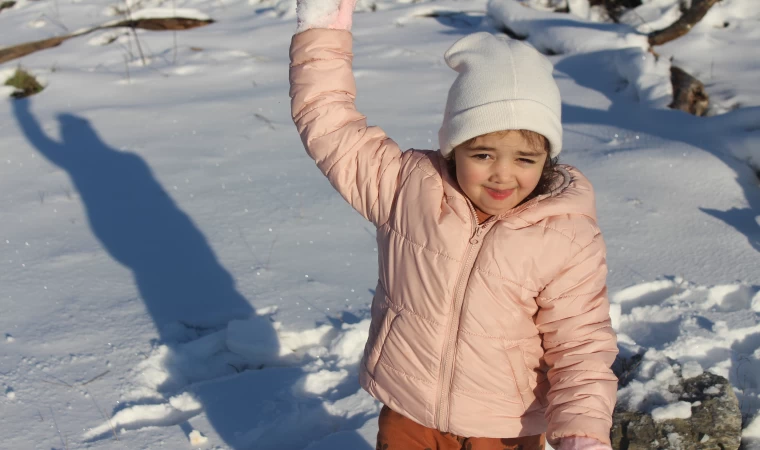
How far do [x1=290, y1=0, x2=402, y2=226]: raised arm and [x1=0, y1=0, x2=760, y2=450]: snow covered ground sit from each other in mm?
1013

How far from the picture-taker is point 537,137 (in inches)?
68.5

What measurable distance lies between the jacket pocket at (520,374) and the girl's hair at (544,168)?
1.13 ft

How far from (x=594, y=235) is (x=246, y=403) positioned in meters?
1.47

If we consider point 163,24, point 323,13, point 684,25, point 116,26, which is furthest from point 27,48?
point 323,13

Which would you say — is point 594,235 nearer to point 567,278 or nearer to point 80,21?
point 567,278

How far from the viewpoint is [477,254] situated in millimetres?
1731

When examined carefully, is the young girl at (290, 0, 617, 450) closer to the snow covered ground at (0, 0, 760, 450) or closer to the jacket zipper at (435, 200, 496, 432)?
the jacket zipper at (435, 200, 496, 432)

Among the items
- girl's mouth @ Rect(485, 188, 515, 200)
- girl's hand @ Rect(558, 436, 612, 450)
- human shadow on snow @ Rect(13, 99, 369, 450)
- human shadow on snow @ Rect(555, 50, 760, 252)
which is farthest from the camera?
human shadow on snow @ Rect(555, 50, 760, 252)

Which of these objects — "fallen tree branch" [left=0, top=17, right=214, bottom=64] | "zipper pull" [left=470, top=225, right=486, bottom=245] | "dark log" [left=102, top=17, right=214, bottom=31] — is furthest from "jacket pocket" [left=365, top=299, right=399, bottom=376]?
"dark log" [left=102, top=17, right=214, bottom=31]

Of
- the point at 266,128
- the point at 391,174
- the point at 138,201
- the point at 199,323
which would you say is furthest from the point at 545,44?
the point at 391,174

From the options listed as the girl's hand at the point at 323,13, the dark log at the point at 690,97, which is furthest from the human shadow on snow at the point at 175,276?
the dark log at the point at 690,97

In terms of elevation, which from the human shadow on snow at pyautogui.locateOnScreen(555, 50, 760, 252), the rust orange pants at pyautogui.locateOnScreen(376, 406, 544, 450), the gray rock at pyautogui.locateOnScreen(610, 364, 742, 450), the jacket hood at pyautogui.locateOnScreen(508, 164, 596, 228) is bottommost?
the gray rock at pyautogui.locateOnScreen(610, 364, 742, 450)

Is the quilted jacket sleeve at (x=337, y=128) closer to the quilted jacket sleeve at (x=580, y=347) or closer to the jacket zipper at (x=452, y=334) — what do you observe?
the jacket zipper at (x=452, y=334)

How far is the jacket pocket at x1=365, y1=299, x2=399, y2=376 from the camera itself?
186 cm
